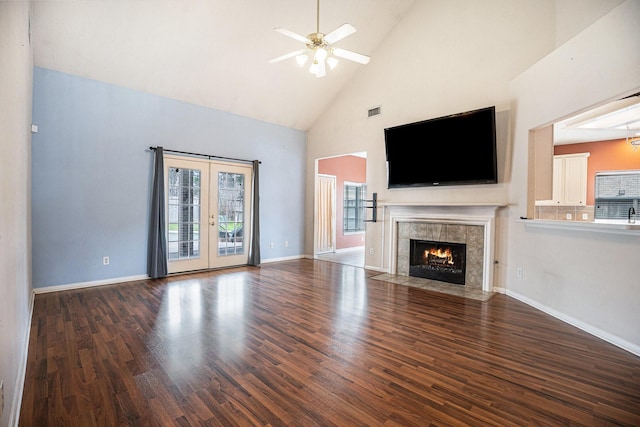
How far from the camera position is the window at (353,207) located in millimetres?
9102

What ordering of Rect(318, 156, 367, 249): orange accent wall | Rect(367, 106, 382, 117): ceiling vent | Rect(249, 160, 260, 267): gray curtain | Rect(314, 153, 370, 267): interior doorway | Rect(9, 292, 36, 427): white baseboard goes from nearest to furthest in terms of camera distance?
1. Rect(9, 292, 36, 427): white baseboard
2. Rect(367, 106, 382, 117): ceiling vent
3. Rect(249, 160, 260, 267): gray curtain
4. Rect(314, 153, 370, 267): interior doorway
5. Rect(318, 156, 367, 249): orange accent wall

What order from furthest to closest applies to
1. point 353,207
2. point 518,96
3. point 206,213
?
1. point 353,207
2. point 206,213
3. point 518,96

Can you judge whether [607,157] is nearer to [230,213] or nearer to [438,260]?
[438,260]

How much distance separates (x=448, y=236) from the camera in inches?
197

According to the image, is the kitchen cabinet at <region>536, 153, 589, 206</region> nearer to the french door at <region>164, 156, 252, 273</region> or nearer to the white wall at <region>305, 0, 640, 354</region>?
the white wall at <region>305, 0, 640, 354</region>

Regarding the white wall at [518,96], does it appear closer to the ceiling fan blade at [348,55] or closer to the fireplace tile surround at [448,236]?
the fireplace tile surround at [448,236]

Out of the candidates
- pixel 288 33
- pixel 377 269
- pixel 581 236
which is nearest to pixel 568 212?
pixel 581 236

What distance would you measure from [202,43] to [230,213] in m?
3.14

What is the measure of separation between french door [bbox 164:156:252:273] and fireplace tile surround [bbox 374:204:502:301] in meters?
3.08

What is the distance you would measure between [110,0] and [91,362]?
419 cm

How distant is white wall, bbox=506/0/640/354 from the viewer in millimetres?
2637

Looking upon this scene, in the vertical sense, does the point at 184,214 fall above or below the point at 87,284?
above

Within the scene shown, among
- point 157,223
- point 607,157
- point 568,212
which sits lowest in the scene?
point 157,223

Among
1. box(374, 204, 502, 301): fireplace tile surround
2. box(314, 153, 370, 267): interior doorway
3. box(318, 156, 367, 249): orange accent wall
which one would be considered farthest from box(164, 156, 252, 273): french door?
box(374, 204, 502, 301): fireplace tile surround
